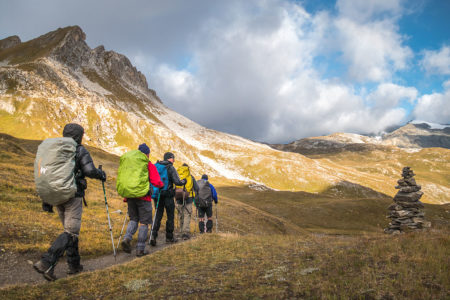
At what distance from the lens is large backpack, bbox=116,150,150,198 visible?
395 inches

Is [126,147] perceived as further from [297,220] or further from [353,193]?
[353,193]

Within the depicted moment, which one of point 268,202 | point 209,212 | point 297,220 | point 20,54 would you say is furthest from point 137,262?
point 20,54

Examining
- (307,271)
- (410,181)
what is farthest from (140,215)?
(410,181)

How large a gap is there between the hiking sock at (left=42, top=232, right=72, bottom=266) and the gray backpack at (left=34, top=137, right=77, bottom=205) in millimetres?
1271

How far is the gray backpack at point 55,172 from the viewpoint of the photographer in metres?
7.39

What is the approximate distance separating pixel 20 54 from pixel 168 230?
23789 cm

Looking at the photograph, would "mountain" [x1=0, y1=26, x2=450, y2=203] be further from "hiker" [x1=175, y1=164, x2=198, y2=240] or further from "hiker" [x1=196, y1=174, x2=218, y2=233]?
"hiker" [x1=175, y1=164, x2=198, y2=240]

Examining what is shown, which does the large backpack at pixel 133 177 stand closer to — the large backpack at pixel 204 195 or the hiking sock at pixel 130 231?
the hiking sock at pixel 130 231

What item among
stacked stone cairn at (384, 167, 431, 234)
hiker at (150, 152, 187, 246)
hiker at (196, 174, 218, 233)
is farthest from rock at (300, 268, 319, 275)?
stacked stone cairn at (384, 167, 431, 234)

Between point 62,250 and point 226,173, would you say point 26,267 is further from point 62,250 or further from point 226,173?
point 226,173

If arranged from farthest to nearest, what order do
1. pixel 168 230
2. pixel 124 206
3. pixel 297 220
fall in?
pixel 297 220 < pixel 124 206 < pixel 168 230

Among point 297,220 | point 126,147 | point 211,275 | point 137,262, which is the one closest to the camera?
point 211,275

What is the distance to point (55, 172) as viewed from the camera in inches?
293

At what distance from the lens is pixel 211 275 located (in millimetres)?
7754
